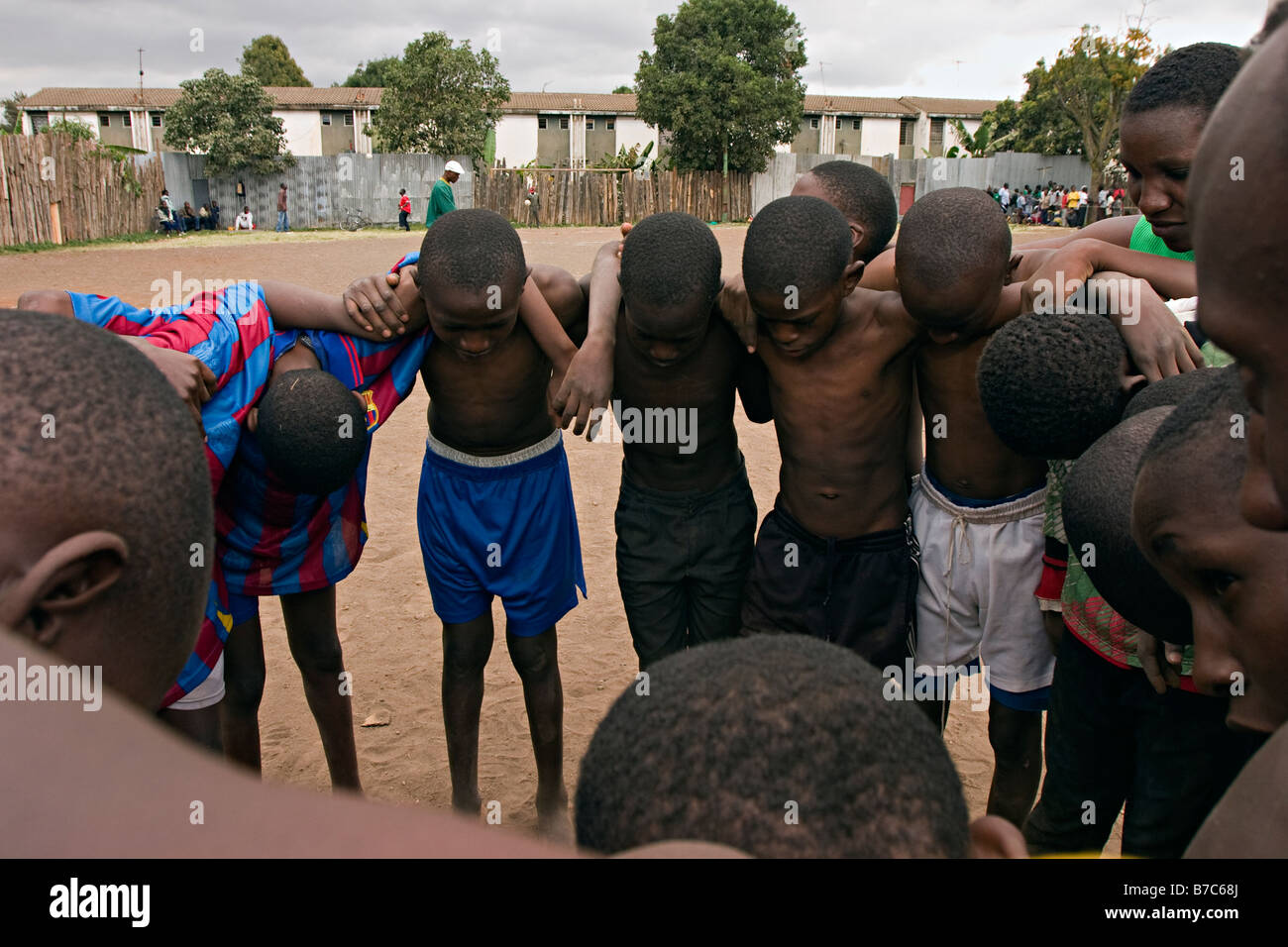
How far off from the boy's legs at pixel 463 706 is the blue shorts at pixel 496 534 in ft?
0.25

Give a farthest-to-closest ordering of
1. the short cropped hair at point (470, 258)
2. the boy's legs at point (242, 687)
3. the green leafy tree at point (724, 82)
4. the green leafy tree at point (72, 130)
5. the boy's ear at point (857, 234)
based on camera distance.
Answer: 1. the green leafy tree at point (724, 82)
2. the green leafy tree at point (72, 130)
3. the boy's ear at point (857, 234)
4. the boy's legs at point (242, 687)
5. the short cropped hair at point (470, 258)

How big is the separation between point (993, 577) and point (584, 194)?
89.0 ft

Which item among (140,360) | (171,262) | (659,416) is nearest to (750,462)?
(659,416)

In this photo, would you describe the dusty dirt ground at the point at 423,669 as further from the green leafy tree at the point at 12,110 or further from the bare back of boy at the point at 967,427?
the green leafy tree at the point at 12,110

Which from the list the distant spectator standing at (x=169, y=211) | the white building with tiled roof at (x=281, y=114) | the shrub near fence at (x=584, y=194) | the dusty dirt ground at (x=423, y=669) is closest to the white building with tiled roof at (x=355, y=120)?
the white building with tiled roof at (x=281, y=114)

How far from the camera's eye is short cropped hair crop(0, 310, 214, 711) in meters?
0.88

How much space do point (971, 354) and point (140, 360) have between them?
2230mm

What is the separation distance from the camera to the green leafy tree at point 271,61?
57219 millimetres

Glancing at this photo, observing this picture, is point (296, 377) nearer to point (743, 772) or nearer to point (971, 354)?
point (971, 354)

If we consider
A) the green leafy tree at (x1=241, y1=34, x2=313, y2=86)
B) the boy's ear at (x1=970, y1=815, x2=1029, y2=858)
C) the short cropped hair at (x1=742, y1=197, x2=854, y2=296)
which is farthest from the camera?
the green leafy tree at (x1=241, y1=34, x2=313, y2=86)

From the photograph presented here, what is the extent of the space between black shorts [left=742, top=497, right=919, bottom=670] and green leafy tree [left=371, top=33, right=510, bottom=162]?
3110 cm

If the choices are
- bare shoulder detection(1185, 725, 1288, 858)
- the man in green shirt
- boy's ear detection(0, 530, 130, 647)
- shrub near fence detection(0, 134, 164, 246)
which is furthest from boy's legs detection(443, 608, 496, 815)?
shrub near fence detection(0, 134, 164, 246)

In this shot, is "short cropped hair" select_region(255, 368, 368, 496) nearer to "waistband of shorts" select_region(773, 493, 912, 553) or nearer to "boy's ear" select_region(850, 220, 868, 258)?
"waistband of shorts" select_region(773, 493, 912, 553)

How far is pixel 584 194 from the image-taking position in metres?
28.2
